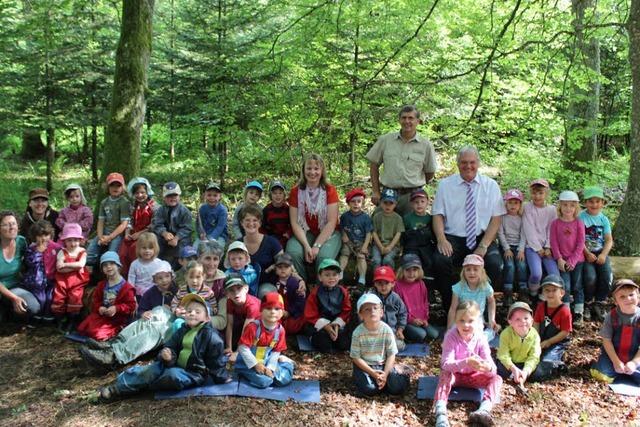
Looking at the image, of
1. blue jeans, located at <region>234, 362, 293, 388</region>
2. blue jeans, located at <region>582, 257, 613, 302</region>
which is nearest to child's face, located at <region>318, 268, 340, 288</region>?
blue jeans, located at <region>234, 362, 293, 388</region>

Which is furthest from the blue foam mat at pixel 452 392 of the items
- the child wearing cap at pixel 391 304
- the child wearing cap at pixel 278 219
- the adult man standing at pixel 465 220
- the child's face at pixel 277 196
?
the child's face at pixel 277 196

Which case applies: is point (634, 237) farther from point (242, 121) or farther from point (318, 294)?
point (242, 121)

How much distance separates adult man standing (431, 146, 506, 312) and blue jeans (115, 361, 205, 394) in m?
2.82

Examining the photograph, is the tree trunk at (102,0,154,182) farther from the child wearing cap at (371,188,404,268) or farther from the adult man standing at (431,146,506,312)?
the adult man standing at (431,146,506,312)

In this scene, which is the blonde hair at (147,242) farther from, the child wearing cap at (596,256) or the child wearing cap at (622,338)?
the child wearing cap at (596,256)

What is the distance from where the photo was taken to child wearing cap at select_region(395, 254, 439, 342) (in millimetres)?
5258

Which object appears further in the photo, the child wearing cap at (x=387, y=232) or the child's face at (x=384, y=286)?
the child wearing cap at (x=387, y=232)

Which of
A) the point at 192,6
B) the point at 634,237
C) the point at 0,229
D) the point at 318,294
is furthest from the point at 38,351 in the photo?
the point at 192,6

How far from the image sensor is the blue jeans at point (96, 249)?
620cm

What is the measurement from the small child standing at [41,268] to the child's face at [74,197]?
606mm

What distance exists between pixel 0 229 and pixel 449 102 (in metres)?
7.28

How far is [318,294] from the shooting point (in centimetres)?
517

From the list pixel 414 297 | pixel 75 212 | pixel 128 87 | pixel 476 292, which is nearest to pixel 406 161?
pixel 414 297

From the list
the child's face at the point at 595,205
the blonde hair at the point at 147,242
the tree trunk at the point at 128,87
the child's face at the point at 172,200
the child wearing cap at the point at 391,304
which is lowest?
the child wearing cap at the point at 391,304
